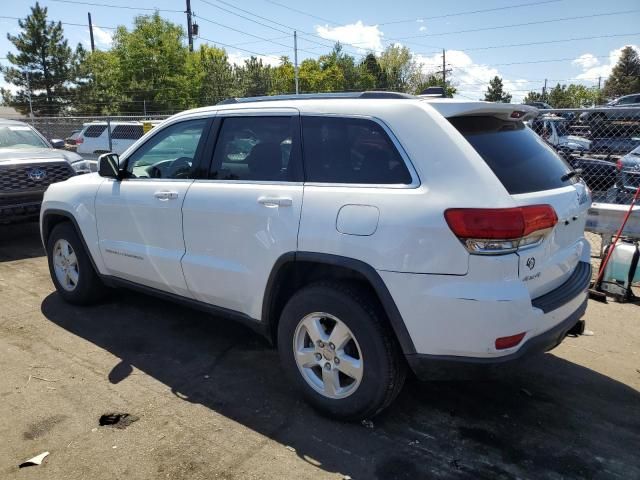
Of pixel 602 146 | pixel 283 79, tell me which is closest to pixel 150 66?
pixel 283 79

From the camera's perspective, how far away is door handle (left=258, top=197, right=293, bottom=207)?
310 centimetres

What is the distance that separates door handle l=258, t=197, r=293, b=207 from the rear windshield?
40.7 inches

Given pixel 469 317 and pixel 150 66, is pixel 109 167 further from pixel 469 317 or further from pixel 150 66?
pixel 150 66

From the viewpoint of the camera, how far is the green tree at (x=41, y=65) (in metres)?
44.6

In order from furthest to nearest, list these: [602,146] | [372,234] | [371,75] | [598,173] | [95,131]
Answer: [371,75] → [95,131] → [602,146] → [598,173] → [372,234]

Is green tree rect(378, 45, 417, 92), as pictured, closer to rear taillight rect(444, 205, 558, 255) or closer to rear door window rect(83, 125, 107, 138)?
rear door window rect(83, 125, 107, 138)

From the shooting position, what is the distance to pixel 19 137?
8.47 m

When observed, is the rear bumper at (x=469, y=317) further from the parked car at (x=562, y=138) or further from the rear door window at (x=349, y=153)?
the parked car at (x=562, y=138)

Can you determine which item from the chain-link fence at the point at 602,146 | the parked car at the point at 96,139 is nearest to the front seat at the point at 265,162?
the chain-link fence at the point at 602,146

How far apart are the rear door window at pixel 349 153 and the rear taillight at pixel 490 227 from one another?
14.7 inches

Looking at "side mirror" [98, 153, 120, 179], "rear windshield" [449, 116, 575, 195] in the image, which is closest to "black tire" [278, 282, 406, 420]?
"rear windshield" [449, 116, 575, 195]

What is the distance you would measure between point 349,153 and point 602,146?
770 centimetres

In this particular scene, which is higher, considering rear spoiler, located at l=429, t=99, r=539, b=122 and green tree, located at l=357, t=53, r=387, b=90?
green tree, located at l=357, t=53, r=387, b=90

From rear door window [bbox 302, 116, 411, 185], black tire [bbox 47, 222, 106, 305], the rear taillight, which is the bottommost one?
black tire [bbox 47, 222, 106, 305]
